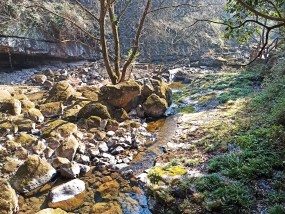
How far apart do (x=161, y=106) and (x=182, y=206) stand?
673 centimetres

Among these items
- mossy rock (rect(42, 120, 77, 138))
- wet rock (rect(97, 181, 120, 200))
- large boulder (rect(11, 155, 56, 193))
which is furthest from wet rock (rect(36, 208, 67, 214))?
mossy rock (rect(42, 120, 77, 138))

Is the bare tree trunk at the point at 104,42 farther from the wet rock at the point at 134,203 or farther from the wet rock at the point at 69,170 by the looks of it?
the wet rock at the point at 134,203

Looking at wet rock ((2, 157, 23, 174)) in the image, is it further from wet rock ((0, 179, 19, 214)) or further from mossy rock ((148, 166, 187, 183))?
mossy rock ((148, 166, 187, 183))

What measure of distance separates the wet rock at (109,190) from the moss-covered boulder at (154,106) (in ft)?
16.8

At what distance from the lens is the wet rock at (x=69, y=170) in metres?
6.30

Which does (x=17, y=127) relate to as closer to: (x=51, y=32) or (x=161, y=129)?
(x=161, y=129)

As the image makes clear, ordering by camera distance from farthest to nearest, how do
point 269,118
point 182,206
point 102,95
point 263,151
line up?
point 102,95, point 269,118, point 263,151, point 182,206

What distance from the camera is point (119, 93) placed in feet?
34.8

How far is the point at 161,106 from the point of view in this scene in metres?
11.4

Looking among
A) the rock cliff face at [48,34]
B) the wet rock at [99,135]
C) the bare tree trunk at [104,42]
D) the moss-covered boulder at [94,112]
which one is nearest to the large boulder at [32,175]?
the wet rock at [99,135]

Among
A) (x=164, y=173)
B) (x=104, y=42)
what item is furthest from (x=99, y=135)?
(x=104, y=42)

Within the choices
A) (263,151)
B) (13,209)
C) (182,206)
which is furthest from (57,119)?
(263,151)

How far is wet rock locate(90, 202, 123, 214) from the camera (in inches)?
209

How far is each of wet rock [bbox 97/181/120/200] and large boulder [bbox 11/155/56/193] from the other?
4.08 feet
